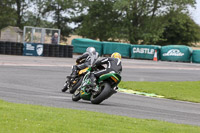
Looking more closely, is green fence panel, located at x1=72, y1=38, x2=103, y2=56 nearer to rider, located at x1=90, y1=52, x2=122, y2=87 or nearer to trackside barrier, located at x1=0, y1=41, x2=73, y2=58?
trackside barrier, located at x1=0, y1=41, x2=73, y2=58

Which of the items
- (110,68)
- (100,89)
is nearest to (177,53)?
(100,89)

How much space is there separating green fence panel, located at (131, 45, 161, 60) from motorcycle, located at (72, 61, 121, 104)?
93.3ft

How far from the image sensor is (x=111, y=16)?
6256cm

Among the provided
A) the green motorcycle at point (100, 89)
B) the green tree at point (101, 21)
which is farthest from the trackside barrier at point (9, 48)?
the green tree at point (101, 21)

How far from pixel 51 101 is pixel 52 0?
5551 cm

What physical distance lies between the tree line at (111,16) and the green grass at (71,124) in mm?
44405

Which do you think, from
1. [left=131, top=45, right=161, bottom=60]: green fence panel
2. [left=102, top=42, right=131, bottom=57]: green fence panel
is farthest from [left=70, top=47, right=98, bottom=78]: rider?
[left=102, top=42, right=131, bottom=57]: green fence panel

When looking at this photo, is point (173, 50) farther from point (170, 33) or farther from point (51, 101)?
point (170, 33)

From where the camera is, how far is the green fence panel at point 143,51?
40.1 metres

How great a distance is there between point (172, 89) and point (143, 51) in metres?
23.7

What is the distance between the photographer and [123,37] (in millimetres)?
60250

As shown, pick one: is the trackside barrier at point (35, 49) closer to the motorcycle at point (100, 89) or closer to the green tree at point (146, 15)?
the motorcycle at point (100, 89)

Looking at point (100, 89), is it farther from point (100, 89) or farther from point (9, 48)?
point (9, 48)

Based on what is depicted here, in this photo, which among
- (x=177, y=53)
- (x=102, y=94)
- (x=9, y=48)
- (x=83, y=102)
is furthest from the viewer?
(x=177, y=53)
